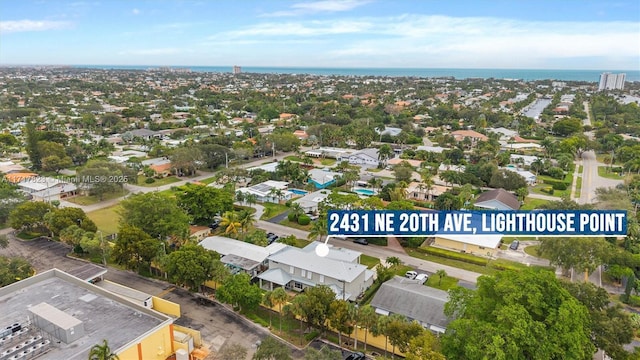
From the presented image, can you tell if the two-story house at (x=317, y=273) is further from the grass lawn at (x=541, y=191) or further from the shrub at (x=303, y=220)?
the grass lawn at (x=541, y=191)

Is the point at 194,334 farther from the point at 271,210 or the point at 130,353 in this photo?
the point at 271,210

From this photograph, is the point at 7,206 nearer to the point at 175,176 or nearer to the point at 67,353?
the point at 175,176

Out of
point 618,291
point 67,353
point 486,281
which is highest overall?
point 486,281

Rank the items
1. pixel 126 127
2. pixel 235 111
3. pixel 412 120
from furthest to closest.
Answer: pixel 235 111, pixel 412 120, pixel 126 127

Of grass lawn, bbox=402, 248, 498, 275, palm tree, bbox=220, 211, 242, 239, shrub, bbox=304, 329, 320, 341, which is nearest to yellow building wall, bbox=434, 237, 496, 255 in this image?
grass lawn, bbox=402, 248, 498, 275

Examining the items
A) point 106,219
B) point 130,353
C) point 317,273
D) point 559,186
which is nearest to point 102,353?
point 130,353

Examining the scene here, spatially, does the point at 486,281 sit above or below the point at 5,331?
above

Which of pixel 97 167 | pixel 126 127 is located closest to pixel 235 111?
pixel 126 127

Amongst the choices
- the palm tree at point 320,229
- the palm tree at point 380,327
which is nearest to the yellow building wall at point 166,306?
the palm tree at point 380,327
